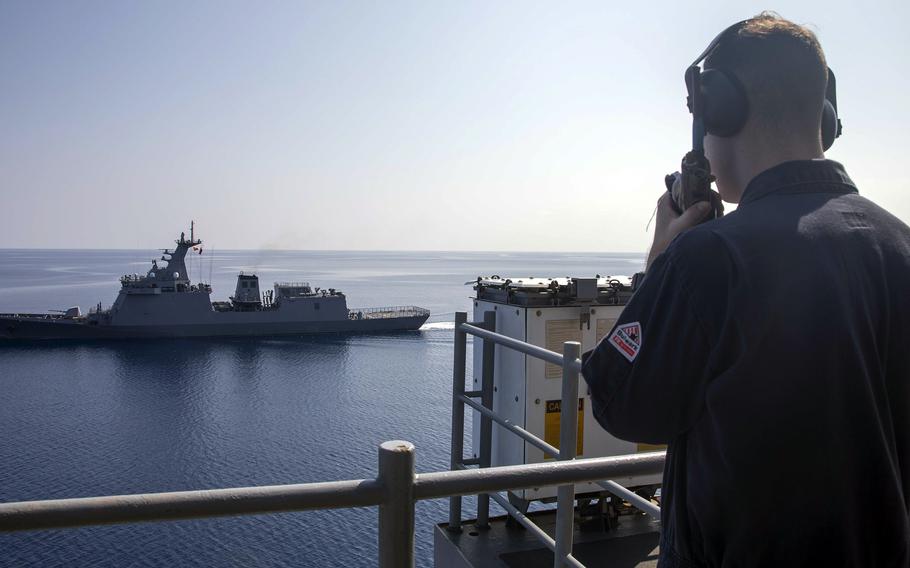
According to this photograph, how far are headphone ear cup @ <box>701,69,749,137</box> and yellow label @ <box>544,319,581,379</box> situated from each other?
3390 mm

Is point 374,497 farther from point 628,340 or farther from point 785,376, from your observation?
point 785,376

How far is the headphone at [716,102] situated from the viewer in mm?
1250

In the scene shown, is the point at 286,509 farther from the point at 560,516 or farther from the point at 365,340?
the point at 365,340

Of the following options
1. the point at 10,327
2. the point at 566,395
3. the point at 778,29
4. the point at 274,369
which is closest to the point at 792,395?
the point at 778,29

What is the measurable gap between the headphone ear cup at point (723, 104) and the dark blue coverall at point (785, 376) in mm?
186

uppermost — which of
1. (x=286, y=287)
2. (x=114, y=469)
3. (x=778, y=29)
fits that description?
(x=778, y=29)

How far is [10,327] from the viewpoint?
43688 millimetres

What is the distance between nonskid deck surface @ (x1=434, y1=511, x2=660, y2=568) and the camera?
4121mm

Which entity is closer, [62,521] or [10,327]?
[62,521]

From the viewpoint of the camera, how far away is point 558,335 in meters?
4.65

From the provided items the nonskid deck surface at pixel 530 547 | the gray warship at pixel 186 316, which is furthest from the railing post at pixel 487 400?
the gray warship at pixel 186 316

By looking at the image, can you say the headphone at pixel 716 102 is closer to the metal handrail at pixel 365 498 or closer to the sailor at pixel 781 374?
the sailor at pixel 781 374

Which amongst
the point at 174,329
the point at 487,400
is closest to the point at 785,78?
the point at 487,400

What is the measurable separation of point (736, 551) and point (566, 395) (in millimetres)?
1581
